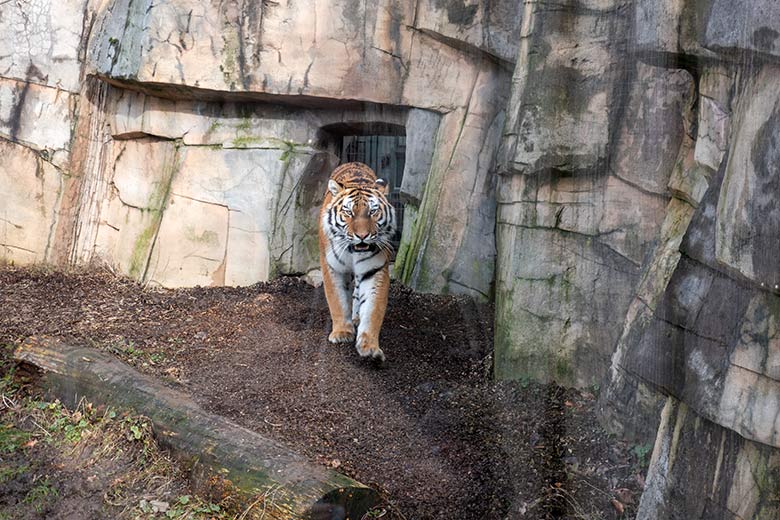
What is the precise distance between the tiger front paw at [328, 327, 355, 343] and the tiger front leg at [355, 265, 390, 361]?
113 mm

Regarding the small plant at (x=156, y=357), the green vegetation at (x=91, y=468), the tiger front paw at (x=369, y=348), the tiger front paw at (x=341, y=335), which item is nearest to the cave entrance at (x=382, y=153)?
the tiger front paw at (x=341, y=335)

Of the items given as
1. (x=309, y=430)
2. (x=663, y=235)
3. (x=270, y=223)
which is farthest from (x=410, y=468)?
(x=270, y=223)

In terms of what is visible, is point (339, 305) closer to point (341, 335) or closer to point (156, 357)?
point (341, 335)

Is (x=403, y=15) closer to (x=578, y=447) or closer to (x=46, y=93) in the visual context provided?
(x=46, y=93)

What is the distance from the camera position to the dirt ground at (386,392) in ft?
11.1

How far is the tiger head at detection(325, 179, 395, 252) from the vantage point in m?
5.44

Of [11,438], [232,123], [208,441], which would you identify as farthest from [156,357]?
[232,123]

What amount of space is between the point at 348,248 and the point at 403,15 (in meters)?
2.02

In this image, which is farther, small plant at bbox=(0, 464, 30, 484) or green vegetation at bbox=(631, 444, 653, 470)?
small plant at bbox=(0, 464, 30, 484)

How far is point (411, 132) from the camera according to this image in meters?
6.73

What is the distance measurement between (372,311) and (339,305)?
40 cm

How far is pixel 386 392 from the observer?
443 centimetres

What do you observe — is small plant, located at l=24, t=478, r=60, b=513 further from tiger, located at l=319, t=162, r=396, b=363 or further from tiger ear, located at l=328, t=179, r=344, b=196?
tiger ear, located at l=328, t=179, r=344, b=196

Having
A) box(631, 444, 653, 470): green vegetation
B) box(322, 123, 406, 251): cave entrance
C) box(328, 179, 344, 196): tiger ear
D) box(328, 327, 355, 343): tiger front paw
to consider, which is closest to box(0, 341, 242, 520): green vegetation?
box(328, 327, 355, 343): tiger front paw
